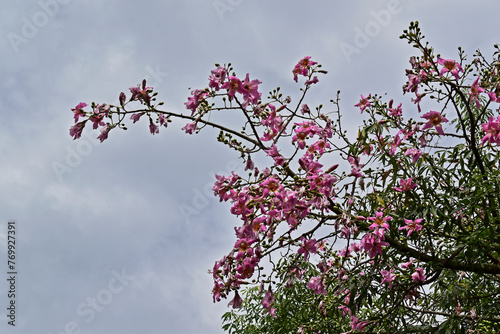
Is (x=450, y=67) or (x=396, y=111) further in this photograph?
(x=396, y=111)

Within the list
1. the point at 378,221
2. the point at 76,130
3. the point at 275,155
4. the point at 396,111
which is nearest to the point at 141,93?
the point at 76,130

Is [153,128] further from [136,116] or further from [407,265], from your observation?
[407,265]

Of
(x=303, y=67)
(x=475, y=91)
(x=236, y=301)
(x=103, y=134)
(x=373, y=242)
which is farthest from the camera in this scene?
(x=303, y=67)

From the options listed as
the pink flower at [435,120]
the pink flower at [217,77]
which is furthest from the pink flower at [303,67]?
the pink flower at [435,120]

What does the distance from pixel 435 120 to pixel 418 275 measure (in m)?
0.93

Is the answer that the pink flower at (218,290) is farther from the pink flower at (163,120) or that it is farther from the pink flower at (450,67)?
the pink flower at (450,67)

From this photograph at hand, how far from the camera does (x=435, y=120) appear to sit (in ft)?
8.96

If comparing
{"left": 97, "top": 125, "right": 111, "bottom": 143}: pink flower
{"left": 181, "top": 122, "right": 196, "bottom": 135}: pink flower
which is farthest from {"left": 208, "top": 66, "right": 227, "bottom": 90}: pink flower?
{"left": 97, "top": 125, "right": 111, "bottom": 143}: pink flower

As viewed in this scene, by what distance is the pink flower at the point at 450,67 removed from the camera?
279 centimetres

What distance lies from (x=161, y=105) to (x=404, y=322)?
6.35ft

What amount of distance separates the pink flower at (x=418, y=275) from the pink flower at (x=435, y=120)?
83 centimetres

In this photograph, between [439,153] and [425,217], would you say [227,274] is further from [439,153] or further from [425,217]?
[439,153]

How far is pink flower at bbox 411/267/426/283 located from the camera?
111 inches

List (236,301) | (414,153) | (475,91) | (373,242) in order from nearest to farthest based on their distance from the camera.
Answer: (373,242)
(236,301)
(414,153)
(475,91)
